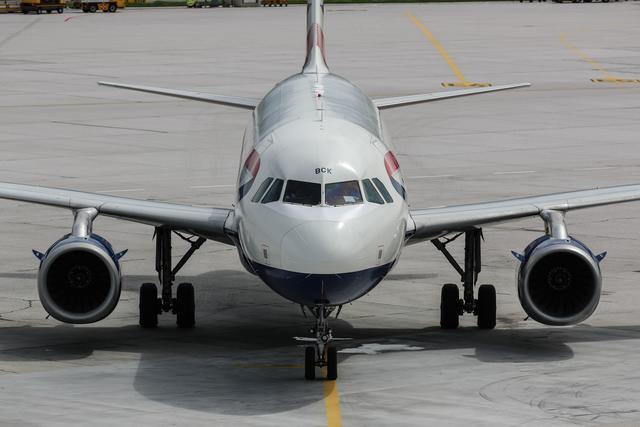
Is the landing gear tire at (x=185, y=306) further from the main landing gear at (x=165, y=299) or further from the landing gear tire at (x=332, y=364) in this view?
the landing gear tire at (x=332, y=364)

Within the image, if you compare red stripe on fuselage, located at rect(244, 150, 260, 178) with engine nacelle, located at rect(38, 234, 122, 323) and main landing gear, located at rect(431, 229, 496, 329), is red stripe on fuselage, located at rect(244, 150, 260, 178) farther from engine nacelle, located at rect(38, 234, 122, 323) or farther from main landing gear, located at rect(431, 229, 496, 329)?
main landing gear, located at rect(431, 229, 496, 329)

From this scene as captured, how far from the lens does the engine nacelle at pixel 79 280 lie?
20031 mm

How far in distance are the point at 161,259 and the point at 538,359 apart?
21.7 ft

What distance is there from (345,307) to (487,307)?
2872 millimetres

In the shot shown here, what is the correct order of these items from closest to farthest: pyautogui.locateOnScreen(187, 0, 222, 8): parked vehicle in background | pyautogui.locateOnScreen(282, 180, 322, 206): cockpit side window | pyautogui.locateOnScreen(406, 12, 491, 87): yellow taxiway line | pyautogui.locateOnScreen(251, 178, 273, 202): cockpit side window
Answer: pyautogui.locateOnScreen(282, 180, 322, 206): cockpit side window
pyautogui.locateOnScreen(251, 178, 273, 202): cockpit side window
pyautogui.locateOnScreen(406, 12, 491, 87): yellow taxiway line
pyautogui.locateOnScreen(187, 0, 222, 8): parked vehicle in background

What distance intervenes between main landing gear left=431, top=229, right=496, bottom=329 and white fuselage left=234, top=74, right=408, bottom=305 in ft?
9.15

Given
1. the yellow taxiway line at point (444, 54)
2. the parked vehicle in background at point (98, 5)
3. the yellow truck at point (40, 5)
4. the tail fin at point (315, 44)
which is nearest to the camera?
the tail fin at point (315, 44)

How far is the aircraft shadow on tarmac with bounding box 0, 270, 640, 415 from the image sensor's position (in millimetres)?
18109

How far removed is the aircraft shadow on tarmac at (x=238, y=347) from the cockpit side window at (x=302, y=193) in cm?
246

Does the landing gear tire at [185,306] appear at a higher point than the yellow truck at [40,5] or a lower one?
lower

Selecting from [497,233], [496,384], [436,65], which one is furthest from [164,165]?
[436,65]

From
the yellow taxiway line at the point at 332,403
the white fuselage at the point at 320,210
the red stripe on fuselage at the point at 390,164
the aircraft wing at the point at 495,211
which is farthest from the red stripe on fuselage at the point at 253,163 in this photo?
the yellow taxiway line at the point at 332,403

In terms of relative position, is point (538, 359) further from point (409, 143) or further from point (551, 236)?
point (409, 143)

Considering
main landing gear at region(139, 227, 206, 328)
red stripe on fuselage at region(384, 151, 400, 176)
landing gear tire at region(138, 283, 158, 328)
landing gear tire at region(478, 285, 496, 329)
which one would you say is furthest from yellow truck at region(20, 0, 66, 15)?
red stripe on fuselage at region(384, 151, 400, 176)
